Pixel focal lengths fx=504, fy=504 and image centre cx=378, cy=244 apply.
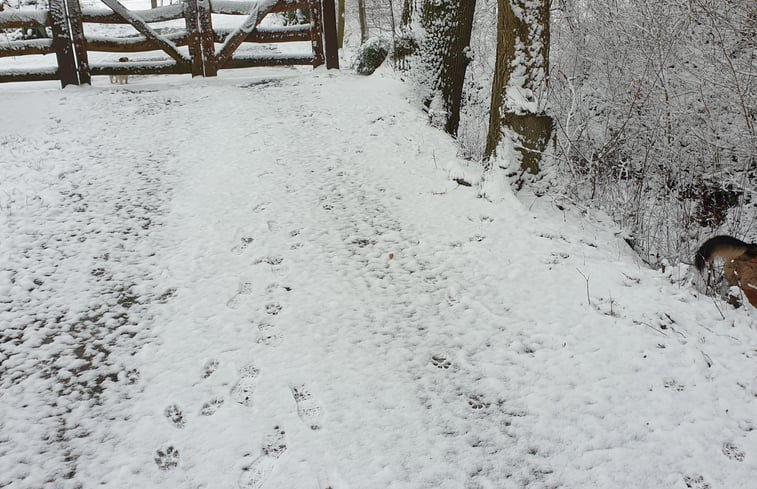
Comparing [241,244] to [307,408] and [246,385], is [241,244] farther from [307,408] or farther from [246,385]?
[307,408]

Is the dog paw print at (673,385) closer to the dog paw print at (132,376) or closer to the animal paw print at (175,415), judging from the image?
the animal paw print at (175,415)

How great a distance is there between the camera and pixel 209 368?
2.82 meters

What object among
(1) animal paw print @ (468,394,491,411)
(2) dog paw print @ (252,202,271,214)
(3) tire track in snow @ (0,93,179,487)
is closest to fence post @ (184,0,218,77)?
(3) tire track in snow @ (0,93,179,487)

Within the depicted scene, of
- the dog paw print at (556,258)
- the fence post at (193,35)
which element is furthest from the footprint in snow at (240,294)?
the fence post at (193,35)

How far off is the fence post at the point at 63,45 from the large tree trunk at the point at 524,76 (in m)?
7.44

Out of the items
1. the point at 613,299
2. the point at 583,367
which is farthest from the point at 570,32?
the point at 583,367

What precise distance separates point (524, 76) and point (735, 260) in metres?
2.29

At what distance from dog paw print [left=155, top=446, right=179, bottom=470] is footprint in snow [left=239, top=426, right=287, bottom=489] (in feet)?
1.08

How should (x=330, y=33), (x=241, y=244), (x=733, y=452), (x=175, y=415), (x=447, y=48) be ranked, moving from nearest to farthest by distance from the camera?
(x=733, y=452) < (x=175, y=415) < (x=241, y=244) < (x=447, y=48) < (x=330, y=33)

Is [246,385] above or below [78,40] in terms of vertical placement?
below

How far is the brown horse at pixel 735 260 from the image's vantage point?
334 cm

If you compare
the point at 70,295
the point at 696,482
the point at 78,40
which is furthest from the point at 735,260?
the point at 78,40

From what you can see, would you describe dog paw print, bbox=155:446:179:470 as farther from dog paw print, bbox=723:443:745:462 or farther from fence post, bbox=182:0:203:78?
fence post, bbox=182:0:203:78

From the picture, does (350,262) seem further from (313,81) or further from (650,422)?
(313,81)
